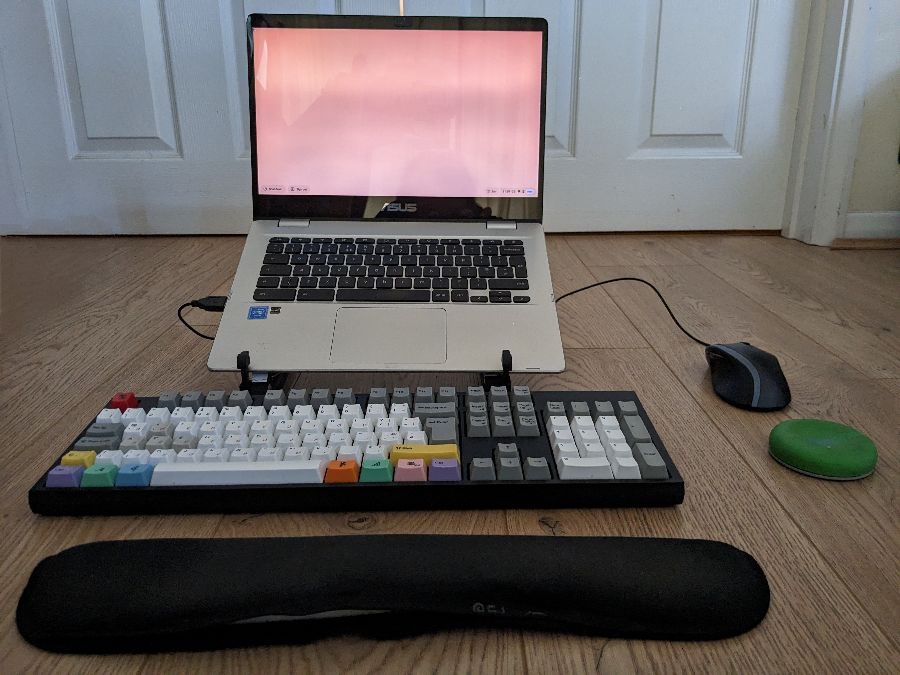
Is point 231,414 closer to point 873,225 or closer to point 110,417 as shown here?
point 110,417

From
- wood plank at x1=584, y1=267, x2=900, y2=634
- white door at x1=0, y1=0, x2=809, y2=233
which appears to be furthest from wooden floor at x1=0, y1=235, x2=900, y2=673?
white door at x1=0, y1=0, x2=809, y2=233

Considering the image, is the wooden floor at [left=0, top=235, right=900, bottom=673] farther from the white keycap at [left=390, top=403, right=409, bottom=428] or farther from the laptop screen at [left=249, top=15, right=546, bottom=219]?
the laptop screen at [left=249, top=15, right=546, bottom=219]

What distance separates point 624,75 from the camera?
1552 mm

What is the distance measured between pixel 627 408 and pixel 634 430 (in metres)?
0.04

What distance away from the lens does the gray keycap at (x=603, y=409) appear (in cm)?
58

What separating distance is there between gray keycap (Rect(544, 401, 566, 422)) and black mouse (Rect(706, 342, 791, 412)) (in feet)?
0.72

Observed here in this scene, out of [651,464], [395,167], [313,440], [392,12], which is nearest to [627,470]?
[651,464]

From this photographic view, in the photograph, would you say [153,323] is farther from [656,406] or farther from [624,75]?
[624,75]

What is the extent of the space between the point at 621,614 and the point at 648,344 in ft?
1.77

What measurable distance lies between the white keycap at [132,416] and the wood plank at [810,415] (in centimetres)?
49

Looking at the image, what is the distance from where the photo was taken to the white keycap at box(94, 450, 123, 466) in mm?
511

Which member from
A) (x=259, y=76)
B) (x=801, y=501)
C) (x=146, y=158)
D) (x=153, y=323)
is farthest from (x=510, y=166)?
(x=146, y=158)

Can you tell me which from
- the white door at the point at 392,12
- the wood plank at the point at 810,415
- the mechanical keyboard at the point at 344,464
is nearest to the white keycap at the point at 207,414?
the mechanical keyboard at the point at 344,464

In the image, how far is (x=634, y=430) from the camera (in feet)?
1.79
